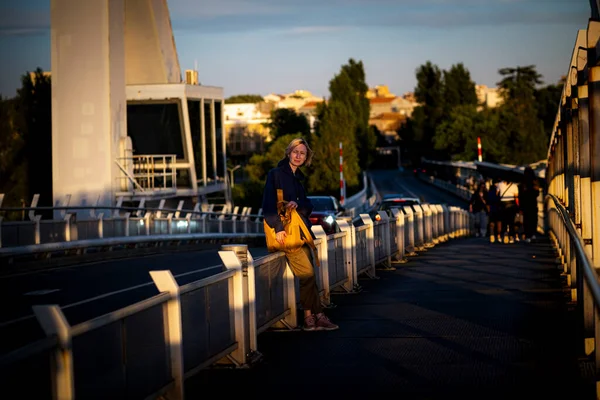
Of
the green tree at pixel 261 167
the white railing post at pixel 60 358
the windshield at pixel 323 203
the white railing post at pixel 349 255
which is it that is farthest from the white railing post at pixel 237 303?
the green tree at pixel 261 167

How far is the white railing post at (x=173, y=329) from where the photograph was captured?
7.42 metres

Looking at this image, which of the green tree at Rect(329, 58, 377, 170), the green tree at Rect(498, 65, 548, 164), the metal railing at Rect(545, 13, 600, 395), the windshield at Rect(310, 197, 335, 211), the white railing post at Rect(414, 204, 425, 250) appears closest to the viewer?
the metal railing at Rect(545, 13, 600, 395)

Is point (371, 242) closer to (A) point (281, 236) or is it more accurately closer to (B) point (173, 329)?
(A) point (281, 236)

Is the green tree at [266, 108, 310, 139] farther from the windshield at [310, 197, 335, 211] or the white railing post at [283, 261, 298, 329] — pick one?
the white railing post at [283, 261, 298, 329]

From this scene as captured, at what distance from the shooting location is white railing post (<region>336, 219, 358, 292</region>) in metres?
15.0

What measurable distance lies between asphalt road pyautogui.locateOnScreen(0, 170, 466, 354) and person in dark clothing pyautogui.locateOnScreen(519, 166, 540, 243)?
8.21 meters

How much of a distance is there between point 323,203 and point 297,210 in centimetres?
2987

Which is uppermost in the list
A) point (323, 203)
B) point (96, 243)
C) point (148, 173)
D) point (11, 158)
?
point (11, 158)

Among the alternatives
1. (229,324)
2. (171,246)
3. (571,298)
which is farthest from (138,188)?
(229,324)

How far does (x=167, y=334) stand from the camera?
740 centimetres

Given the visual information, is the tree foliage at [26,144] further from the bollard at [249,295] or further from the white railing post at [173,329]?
the white railing post at [173,329]

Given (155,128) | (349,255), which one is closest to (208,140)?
(155,128)

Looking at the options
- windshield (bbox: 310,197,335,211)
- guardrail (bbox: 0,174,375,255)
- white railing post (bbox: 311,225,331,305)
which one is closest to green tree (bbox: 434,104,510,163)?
windshield (bbox: 310,197,335,211)

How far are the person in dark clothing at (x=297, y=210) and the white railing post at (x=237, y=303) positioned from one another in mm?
1448
